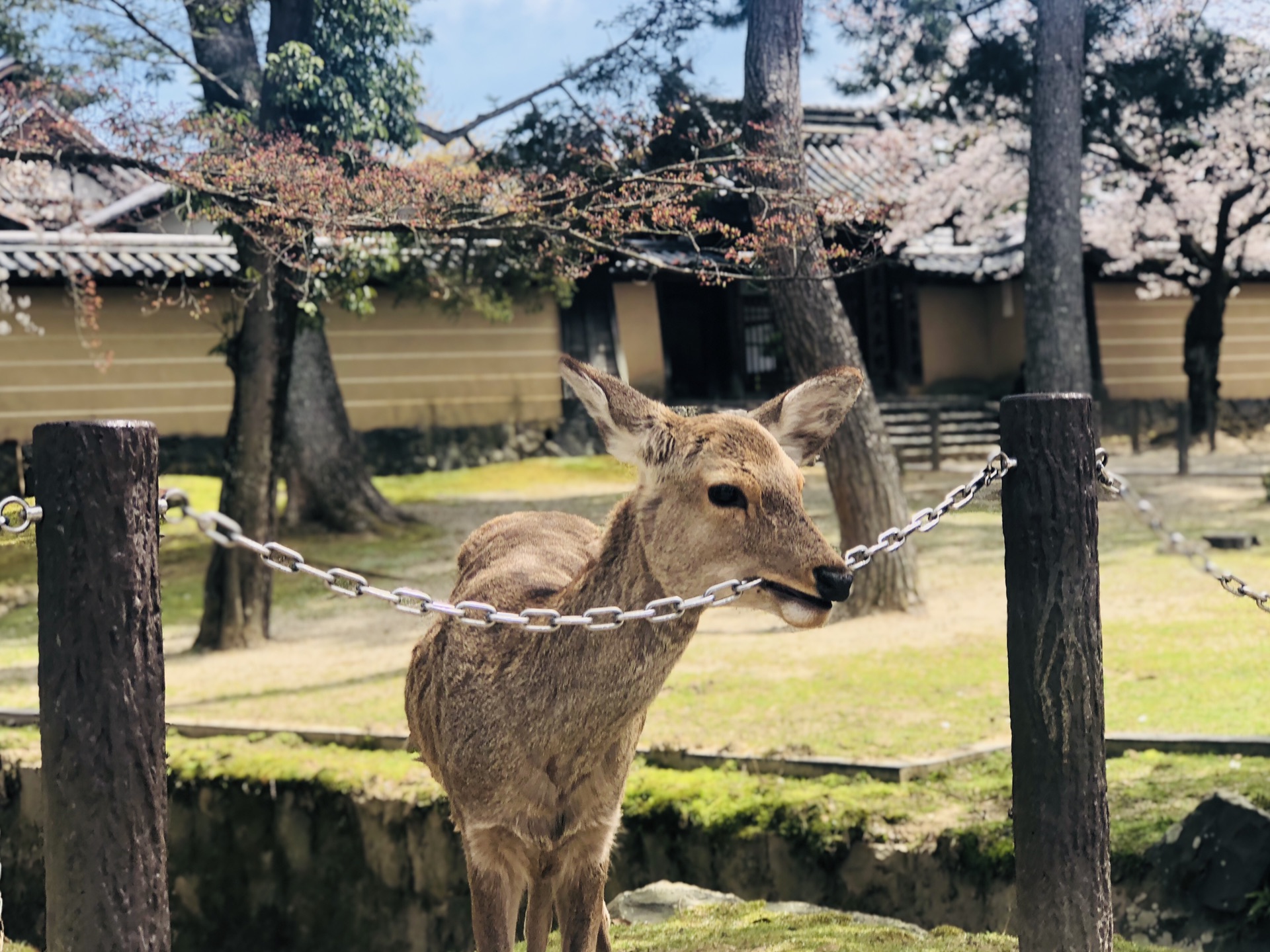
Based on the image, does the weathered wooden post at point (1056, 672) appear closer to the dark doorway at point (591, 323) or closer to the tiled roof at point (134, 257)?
the tiled roof at point (134, 257)

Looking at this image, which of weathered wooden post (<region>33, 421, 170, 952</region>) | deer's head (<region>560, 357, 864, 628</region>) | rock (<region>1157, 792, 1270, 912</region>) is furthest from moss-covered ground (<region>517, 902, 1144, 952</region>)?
weathered wooden post (<region>33, 421, 170, 952</region>)

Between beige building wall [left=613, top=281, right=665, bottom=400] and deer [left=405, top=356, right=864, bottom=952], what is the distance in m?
16.7

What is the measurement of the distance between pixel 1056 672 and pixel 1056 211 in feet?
31.5

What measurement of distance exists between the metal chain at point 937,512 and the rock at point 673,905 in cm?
206

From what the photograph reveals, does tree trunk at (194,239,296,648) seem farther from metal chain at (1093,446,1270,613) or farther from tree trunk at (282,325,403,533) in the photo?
metal chain at (1093,446,1270,613)

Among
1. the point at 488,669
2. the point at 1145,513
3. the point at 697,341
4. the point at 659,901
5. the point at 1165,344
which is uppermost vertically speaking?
the point at 697,341

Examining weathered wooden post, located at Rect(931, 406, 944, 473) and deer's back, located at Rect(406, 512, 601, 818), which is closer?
deer's back, located at Rect(406, 512, 601, 818)

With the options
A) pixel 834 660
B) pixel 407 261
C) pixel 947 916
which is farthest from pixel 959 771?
pixel 407 261

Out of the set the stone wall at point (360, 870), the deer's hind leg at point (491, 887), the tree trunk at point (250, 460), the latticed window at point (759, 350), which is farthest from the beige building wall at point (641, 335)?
the deer's hind leg at point (491, 887)

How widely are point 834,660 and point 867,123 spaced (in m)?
18.8

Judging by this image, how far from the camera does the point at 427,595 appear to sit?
2.86 meters

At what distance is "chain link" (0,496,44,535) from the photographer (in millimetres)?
2281

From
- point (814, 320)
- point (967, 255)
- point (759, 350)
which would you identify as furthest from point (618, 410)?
point (759, 350)

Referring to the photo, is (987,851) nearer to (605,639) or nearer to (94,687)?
(605,639)
